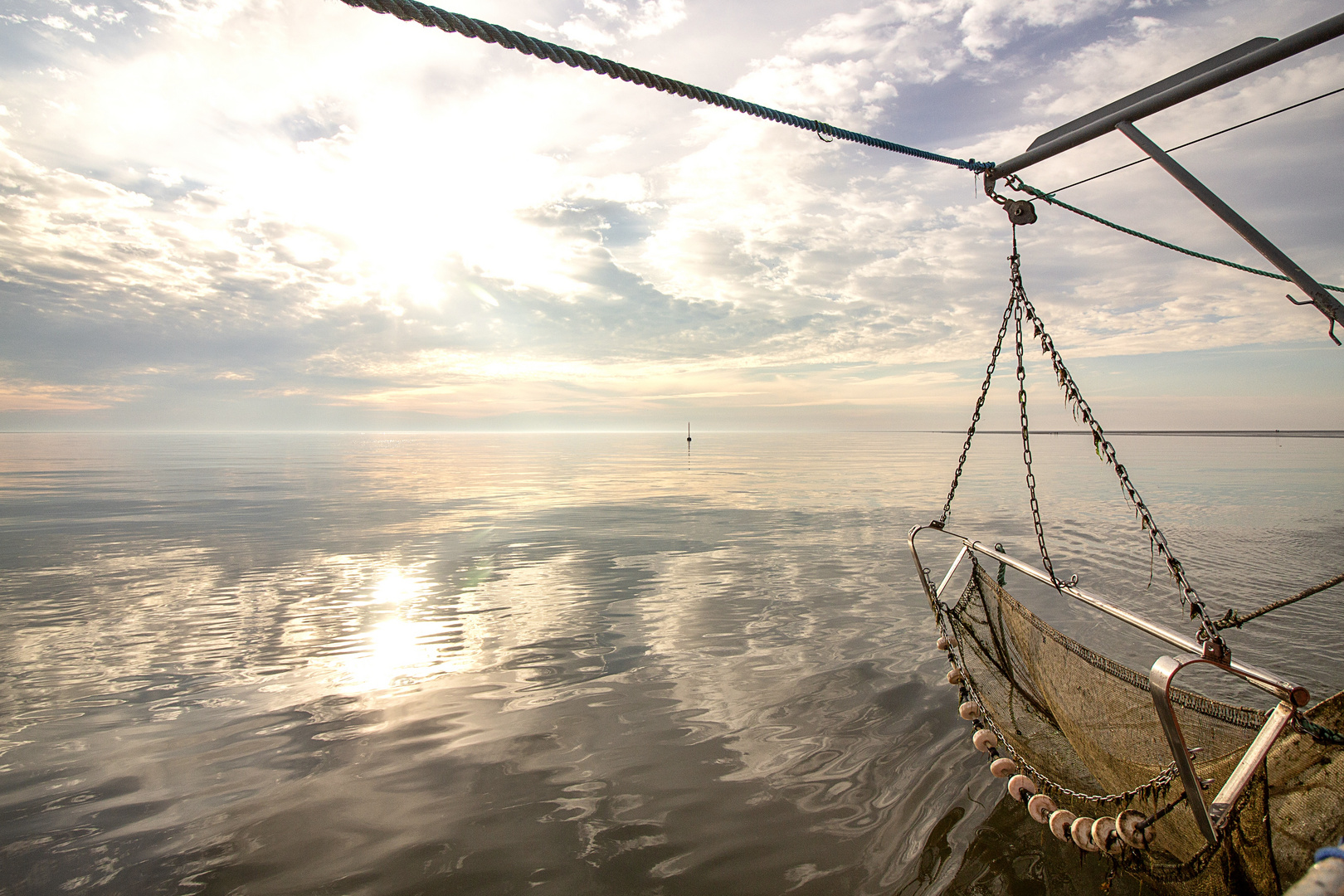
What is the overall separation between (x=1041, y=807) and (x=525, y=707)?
5.52 metres

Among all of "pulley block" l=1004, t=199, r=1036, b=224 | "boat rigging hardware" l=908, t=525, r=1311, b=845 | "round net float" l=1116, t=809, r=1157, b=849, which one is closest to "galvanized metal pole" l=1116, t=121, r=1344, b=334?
"pulley block" l=1004, t=199, r=1036, b=224

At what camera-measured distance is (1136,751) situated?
4523mm

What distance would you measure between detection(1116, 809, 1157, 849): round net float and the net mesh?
0.46ft

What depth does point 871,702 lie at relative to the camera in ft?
25.2

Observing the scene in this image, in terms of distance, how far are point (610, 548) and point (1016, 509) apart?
1703 cm

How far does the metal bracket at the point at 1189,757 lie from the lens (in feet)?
9.44

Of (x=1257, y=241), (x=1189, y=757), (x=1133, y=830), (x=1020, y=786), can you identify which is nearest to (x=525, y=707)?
(x=1020, y=786)

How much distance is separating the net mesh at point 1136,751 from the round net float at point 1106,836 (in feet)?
0.24

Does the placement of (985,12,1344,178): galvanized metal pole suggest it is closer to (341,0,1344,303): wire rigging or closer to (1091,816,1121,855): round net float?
(341,0,1344,303): wire rigging

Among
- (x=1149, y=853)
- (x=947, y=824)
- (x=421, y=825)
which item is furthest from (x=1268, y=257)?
(x=421, y=825)

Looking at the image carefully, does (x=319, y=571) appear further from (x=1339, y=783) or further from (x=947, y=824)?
(x=1339, y=783)

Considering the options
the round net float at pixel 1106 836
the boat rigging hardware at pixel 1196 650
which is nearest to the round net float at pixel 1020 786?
the round net float at pixel 1106 836

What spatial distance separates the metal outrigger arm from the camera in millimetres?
4324

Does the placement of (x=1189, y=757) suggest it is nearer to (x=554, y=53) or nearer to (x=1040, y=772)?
(x=1040, y=772)
